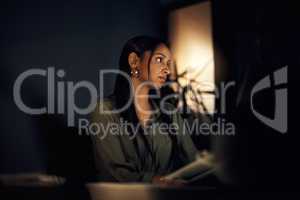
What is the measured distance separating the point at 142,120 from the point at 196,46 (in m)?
0.36

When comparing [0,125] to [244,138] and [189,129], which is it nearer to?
[189,129]

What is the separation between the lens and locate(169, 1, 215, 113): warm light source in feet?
6.15

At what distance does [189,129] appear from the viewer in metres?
1.89

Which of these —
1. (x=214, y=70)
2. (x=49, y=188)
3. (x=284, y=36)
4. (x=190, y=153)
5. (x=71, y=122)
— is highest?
(x=284, y=36)

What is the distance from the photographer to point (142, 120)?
6.32ft

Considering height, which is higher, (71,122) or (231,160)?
(71,122)

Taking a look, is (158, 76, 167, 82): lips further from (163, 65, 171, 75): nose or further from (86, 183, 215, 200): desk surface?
(86, 183, 215, 200): desk surface

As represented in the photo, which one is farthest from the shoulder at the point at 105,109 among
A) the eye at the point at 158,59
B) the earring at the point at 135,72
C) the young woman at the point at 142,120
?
the eye at the point at 158,59

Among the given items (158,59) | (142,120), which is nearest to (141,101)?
(142,120)

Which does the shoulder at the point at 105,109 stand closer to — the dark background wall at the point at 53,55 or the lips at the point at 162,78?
the dark background wall at the point at 53,55

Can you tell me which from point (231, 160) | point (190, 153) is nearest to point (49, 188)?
point (190, 153)

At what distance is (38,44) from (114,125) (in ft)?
1.46

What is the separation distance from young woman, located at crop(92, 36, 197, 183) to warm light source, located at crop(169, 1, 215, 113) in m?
0.05

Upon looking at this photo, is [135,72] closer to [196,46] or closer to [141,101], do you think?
[141,101]
